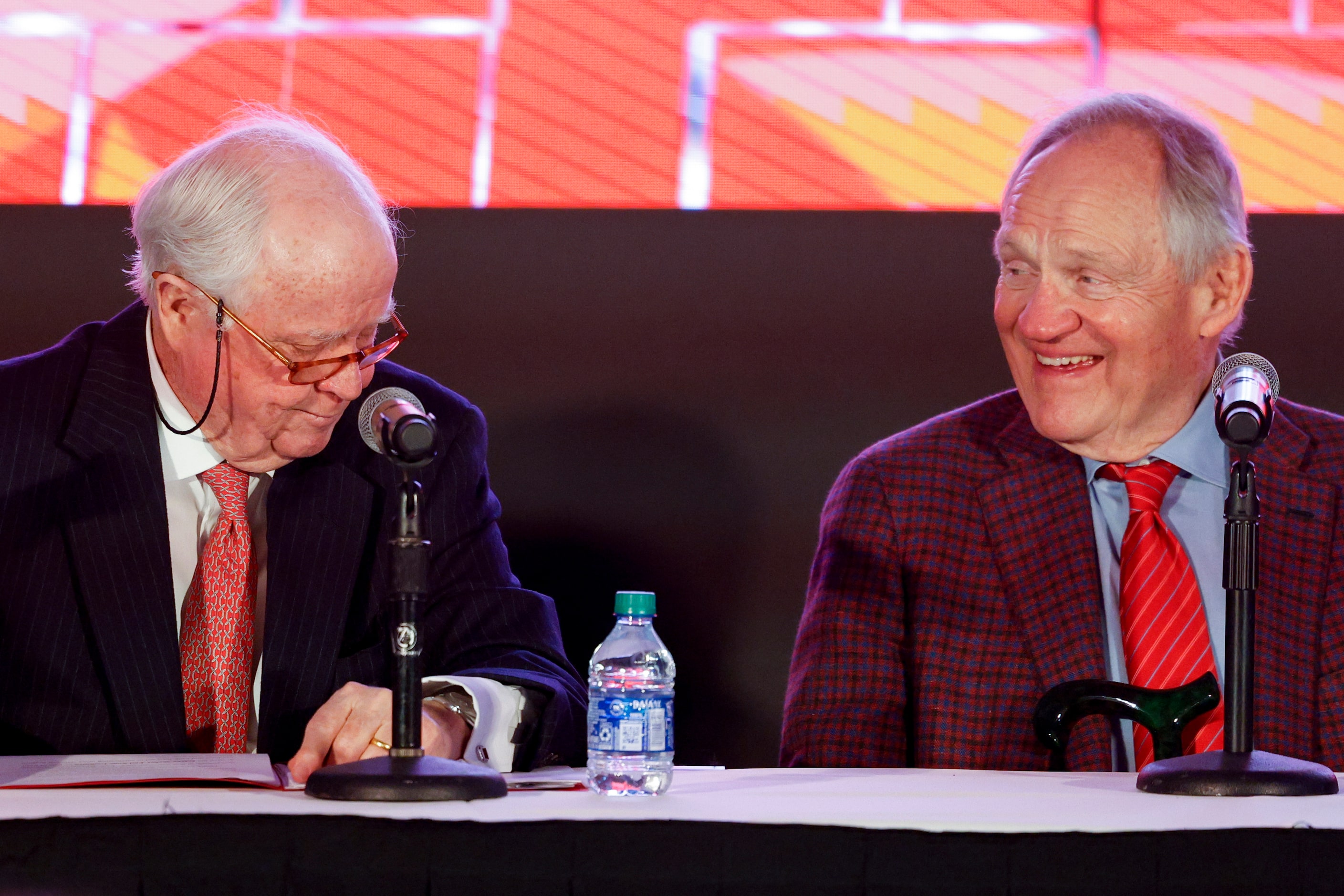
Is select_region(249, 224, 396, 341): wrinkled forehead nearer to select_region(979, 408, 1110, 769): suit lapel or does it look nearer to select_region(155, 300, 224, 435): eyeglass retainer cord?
select_region(155, 300, 224, 435): eyeglass retainer cord

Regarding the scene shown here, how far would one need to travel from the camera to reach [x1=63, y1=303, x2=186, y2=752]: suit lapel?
1.78 m

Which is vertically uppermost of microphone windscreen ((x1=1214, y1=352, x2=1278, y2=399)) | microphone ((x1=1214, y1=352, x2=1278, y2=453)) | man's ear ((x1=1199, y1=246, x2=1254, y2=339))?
man's ear ((x1=1199, y1=246, x2=1254, y2=339))

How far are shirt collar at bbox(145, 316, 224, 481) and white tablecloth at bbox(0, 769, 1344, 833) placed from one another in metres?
0.74

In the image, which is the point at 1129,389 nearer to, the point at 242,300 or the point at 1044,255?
the point at 1044,255

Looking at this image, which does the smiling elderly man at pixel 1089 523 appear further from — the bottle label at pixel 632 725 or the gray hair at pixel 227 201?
the gray hair at pixel 227 201

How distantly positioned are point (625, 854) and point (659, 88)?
187cm

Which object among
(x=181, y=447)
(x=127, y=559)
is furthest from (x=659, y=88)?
(x=127, y=559)

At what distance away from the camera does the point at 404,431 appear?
1310mm

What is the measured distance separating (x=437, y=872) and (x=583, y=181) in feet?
5.83

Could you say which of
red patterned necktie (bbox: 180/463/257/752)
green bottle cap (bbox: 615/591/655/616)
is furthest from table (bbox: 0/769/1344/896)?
red patterned necktie (bbox: 180/463/257/752)

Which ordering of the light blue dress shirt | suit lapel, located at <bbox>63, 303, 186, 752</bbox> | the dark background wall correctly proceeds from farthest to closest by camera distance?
the dark background wall, the light blue dress shirt, suit lapel, located at <bbox>63, 303, 186, 752</bbox>

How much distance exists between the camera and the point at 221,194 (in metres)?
1.86

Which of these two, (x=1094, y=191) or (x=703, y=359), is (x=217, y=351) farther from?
(x=1094, y=191)

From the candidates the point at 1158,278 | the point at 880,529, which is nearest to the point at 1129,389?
the point at 1158,278
